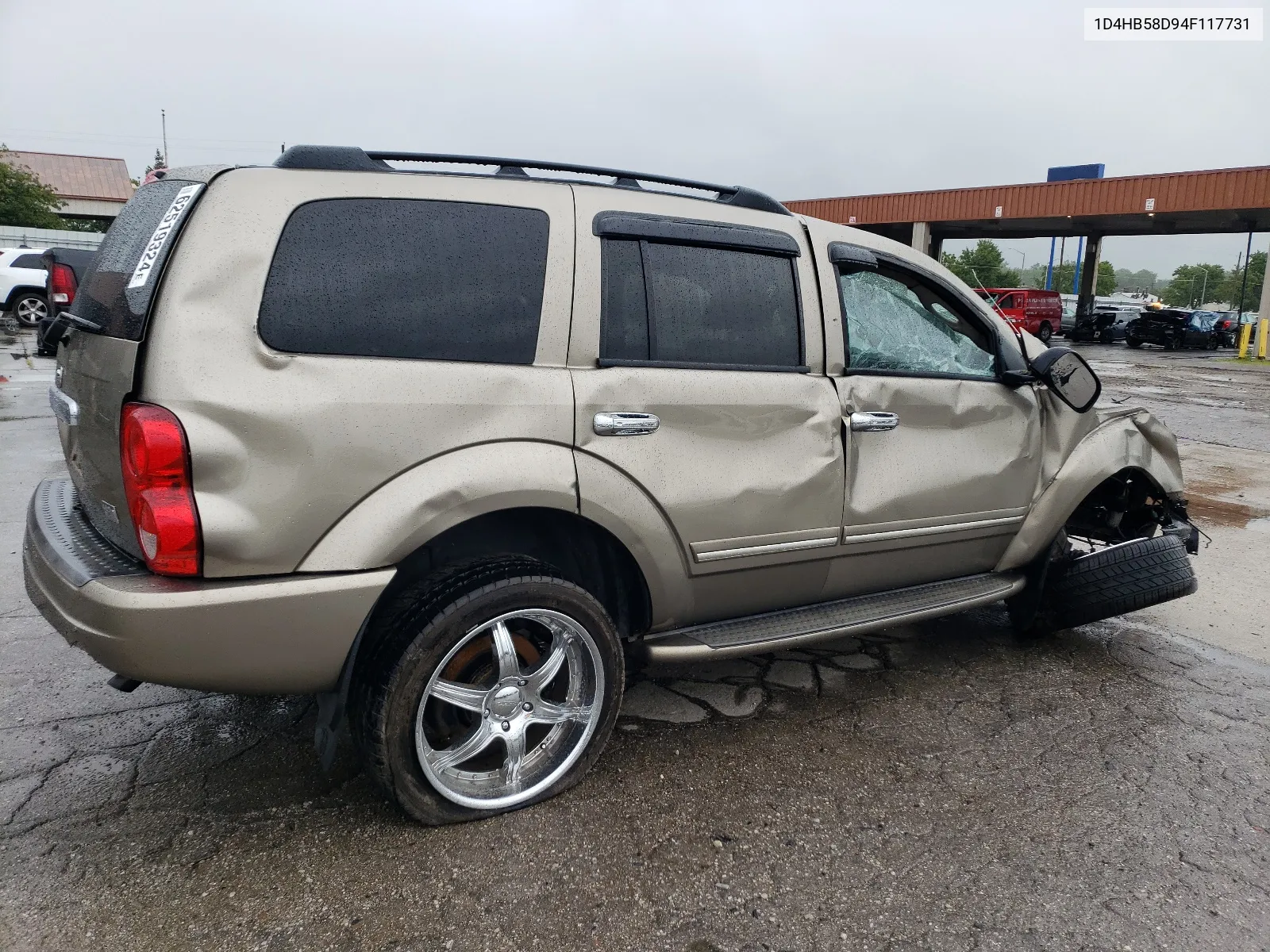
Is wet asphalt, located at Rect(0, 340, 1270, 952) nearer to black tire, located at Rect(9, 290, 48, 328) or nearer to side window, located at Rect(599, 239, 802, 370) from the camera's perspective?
side window, located at Rect(599, 239, 802, 370)

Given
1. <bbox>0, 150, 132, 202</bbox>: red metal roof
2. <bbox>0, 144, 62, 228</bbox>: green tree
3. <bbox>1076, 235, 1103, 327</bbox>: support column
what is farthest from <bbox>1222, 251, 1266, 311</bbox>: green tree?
<bbox>0, 144, 62, 228</bbox>: green tree

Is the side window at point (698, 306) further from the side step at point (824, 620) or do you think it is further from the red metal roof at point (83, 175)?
the red metal roof at point (83, 175)

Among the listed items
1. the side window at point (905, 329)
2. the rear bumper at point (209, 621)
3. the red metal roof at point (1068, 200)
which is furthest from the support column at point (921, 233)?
the rear bumper at point (209, 621)

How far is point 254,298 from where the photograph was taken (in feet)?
7.50

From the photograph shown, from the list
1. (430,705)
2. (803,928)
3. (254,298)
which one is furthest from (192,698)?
(803,928)

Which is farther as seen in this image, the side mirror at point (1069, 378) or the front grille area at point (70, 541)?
the side mirror at point (1069, 378)

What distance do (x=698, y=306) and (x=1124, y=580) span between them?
2282 millimetres

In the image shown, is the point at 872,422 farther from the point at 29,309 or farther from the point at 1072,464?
the point at 29,309

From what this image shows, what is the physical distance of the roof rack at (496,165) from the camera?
251 cm

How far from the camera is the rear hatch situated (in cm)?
229

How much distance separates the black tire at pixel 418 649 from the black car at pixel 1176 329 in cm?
3503

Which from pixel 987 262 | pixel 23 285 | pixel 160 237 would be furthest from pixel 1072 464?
pixel 987 262

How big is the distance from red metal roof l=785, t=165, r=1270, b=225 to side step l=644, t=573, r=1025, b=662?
75.6ft

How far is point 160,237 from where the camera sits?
2.39 metres
